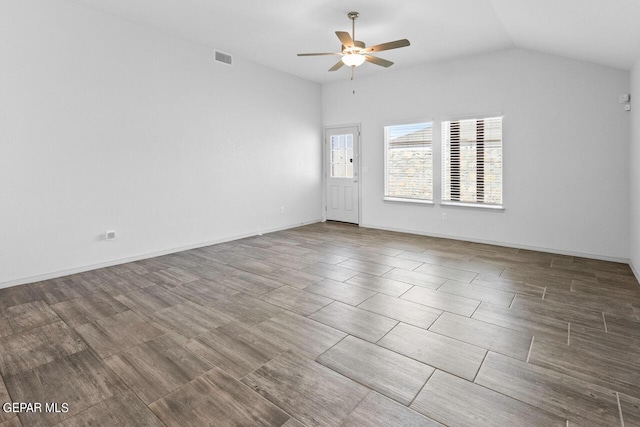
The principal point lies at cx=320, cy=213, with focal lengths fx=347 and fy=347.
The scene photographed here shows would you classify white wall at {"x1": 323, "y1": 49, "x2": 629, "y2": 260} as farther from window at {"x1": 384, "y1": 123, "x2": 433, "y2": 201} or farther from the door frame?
the door frame

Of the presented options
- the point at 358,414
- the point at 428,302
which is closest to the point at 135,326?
the point at 358,414

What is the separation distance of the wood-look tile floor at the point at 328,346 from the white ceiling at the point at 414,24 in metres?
2.64

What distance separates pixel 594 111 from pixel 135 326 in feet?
19.5

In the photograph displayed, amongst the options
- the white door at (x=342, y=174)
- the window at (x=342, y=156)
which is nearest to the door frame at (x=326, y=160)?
the white door at (x=342, y=174)

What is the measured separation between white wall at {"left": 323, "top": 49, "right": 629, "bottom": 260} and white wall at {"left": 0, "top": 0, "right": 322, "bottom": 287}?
2.91 metres

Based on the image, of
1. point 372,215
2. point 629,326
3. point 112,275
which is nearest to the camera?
point 629,326

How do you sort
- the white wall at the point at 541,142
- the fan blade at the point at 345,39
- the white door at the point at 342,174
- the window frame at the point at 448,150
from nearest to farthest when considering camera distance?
the fan blade at the point at 345,39, the white wall at the point at 541,142, the window frame at the point at 448,150, the white door at the point at 342,174

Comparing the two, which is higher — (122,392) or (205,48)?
(205,48)

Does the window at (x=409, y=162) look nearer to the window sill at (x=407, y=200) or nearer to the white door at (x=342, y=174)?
the window sill at (x=407, y=200)

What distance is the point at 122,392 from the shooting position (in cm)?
198

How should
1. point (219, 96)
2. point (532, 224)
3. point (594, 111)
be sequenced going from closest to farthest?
point (594, 111)
point (532, 224)
point (219, 96)

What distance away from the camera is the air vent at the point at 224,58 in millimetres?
5668

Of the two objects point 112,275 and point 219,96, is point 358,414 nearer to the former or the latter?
point 112,275

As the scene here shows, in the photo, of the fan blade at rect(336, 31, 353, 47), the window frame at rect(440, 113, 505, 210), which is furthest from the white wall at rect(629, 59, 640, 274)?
the fan blade at rect(336, 31, 353, 47)
